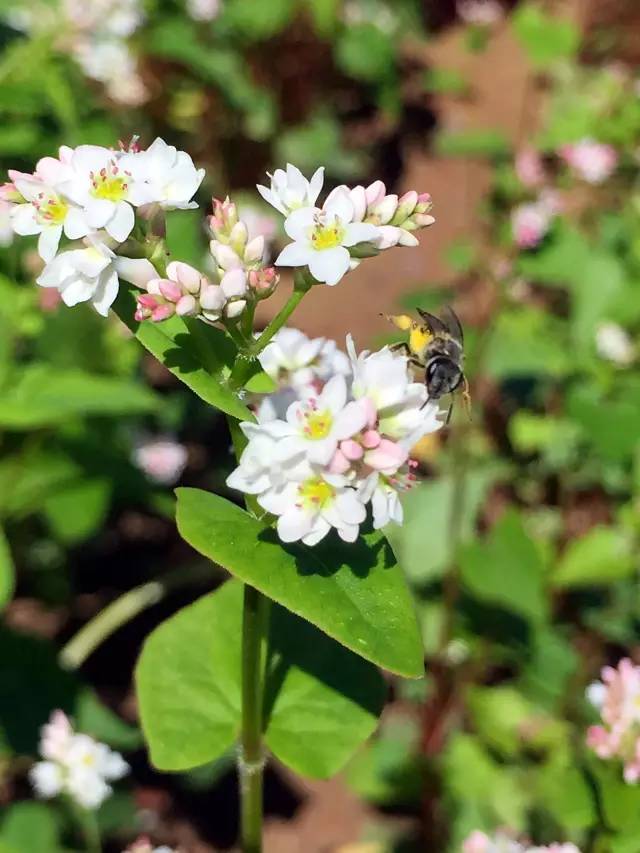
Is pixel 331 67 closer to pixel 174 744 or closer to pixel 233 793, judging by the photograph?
pixel 233 793

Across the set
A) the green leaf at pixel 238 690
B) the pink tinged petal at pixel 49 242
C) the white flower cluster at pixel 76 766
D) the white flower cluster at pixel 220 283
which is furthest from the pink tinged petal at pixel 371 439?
the white flower cluster at pixel 76 766

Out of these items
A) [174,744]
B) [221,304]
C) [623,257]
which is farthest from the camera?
[623,257]

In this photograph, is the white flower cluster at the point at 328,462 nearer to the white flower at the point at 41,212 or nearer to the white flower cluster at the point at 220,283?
the white flower cluster at the point at 220,283

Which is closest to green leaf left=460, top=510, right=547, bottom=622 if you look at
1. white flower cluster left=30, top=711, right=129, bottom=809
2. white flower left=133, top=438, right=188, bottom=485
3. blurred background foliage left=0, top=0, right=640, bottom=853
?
blurred background foliage left=0, top=0, right=640, bottom=853

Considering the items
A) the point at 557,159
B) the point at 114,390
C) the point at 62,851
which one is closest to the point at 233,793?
the point at 62,851

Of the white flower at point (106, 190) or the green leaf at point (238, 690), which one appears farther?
the green leaf at point (238, 690)

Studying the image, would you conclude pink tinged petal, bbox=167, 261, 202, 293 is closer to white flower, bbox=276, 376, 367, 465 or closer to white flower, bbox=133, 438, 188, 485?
white flower, bbox=276, 376, 367, 465

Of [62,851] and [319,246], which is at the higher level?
[319,246]
